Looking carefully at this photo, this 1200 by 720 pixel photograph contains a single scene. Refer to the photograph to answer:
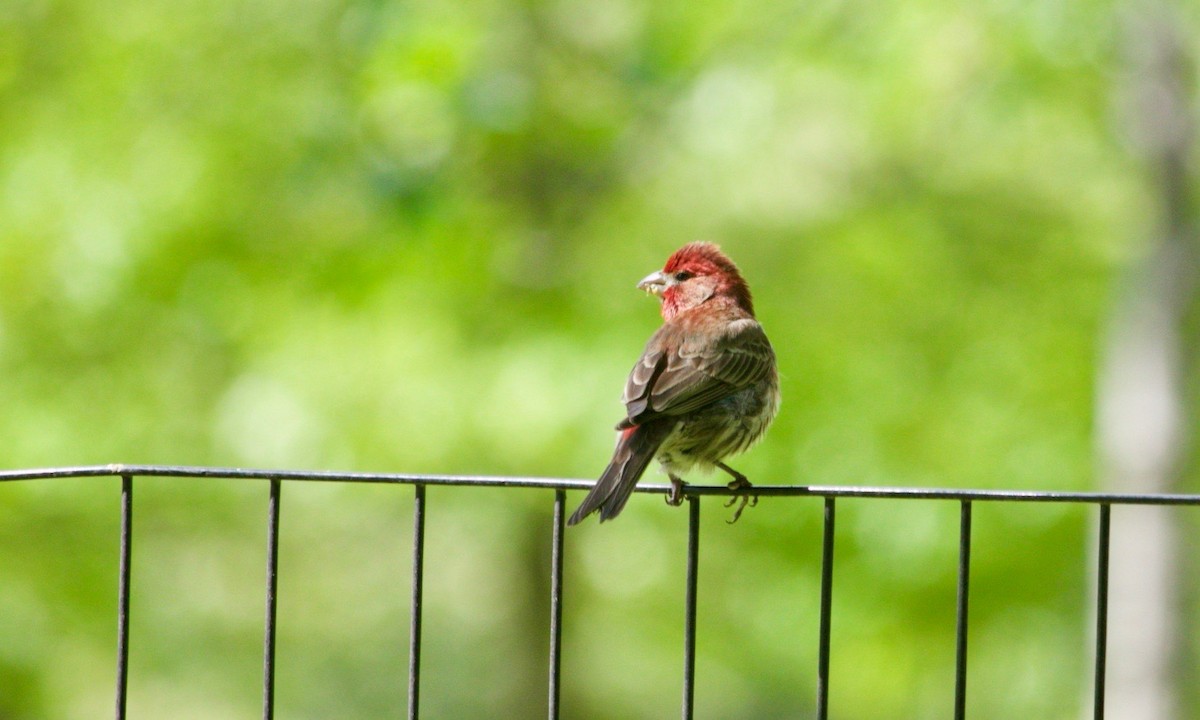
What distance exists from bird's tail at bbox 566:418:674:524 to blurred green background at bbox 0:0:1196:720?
3098 millimetres

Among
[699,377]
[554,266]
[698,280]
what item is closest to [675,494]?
[699,377]

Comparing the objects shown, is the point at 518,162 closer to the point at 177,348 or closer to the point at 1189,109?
the point at 177,348

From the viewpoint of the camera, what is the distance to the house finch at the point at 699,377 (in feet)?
13.2

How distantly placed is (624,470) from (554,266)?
4.74m

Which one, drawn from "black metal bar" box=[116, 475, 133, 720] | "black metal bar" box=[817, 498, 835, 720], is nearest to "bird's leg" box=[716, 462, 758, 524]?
"black metal bar" box=[817, 498, 835, 720]

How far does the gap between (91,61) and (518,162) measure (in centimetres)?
269

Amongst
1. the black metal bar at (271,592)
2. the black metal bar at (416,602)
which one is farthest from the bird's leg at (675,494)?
the black metal bar at (271,592)

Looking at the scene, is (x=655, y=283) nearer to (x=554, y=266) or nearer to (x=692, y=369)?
(x=692, y=369)

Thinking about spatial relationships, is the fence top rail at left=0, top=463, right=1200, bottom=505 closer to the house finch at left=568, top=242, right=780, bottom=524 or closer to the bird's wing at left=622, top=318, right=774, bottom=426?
the house finch at left=568, top=242, right=780, bottom=524

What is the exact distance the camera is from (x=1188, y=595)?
8398 mm

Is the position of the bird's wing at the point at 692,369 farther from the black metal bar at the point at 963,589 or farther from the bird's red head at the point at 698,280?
the black metal bar at the point at 963,589

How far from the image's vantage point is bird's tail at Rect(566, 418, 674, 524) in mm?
3188

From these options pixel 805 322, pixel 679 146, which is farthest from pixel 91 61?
pixel 805 322

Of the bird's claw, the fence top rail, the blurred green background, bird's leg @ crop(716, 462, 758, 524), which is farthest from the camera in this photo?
the blurred green background
